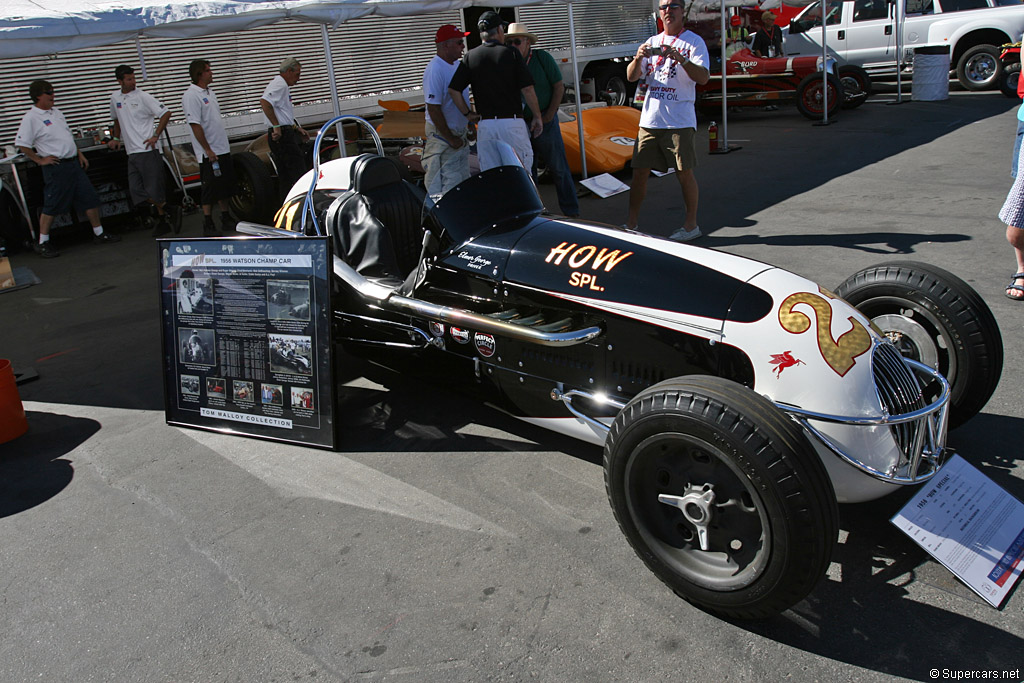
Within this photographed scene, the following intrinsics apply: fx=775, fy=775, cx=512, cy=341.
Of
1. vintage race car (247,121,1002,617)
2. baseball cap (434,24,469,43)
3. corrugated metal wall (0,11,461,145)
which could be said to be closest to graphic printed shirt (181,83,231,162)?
corrugated metal wall (0,11,461,145)

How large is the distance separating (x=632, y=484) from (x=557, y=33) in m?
14.5

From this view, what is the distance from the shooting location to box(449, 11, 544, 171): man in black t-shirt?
21.8ft

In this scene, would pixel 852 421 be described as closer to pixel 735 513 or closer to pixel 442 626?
pixel 735 513

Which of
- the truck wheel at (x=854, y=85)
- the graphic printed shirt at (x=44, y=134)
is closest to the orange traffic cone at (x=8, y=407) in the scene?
the graphic printed shirt at (x=44, y=134)

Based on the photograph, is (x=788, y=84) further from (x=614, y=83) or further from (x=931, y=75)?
(x=614, y=83)

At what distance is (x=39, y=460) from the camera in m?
4.17

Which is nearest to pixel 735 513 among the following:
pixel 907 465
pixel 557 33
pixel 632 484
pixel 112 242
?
pixel 632 484

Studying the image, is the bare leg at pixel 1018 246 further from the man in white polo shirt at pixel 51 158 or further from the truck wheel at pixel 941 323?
the man in white polo shirt at pixel 51 158

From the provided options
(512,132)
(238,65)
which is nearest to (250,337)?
(512,132)

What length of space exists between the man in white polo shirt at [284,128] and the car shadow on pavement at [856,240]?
16.7ft

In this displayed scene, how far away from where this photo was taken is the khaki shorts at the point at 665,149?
6476 millimetres

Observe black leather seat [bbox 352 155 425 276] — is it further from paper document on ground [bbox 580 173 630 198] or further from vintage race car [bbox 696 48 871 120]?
vintage race car [bbox 696 48 871 120]

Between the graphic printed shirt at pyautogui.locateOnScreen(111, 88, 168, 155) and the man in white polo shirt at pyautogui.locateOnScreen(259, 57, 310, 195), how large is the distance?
52.5 inches

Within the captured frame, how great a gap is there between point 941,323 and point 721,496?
140 centimetres
